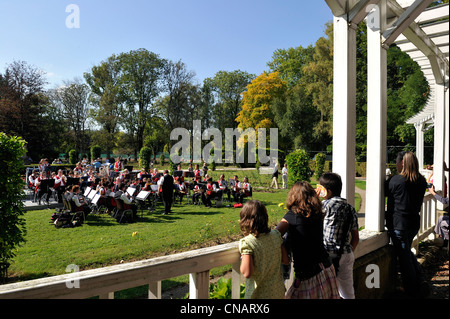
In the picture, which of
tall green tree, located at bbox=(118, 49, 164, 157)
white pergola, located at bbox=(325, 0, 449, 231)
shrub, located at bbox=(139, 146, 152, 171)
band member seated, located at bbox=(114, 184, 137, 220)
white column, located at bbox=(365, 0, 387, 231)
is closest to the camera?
white pergola, located at bbox=(325, 0, 449, 231)

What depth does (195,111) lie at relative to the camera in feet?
130

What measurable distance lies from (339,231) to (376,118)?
76.5 inches

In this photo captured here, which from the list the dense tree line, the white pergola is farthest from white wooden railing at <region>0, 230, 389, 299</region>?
the dense tree line

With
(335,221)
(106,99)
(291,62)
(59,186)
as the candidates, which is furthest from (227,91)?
(335,221)

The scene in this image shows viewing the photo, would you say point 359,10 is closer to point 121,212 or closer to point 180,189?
point 121,212

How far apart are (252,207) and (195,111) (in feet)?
127

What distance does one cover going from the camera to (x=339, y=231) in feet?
8.12

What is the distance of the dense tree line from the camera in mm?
27531

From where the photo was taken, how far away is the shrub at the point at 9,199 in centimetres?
493

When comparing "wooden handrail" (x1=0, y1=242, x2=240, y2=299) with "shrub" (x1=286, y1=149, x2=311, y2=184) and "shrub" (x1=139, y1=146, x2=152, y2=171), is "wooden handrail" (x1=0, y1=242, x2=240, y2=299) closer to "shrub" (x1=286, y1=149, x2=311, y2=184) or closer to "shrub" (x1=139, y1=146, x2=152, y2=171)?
"shrub" (x1=286, y1=149, x2=311, y2=184)

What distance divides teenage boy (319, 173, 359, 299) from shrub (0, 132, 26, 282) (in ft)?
17.1
